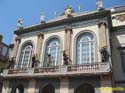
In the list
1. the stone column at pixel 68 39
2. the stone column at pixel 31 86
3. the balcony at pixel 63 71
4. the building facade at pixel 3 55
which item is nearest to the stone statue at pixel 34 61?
the balcony at pixel 63 71

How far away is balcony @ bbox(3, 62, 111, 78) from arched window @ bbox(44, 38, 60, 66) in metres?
1.60

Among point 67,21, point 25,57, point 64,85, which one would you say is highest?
point 67,21

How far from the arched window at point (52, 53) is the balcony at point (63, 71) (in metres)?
1.60

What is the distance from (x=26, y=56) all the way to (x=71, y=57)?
6476 mm

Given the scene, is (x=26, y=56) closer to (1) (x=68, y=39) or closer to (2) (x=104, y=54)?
(1) (x=68, y=39)

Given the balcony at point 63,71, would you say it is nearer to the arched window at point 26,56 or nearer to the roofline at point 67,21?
the arched window at point 26,56

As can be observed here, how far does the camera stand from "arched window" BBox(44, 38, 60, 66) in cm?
1986

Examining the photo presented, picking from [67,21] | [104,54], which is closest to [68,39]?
[67,21]

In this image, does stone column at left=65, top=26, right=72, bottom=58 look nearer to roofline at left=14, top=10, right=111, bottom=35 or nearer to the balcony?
roofline at left=14, top=10, right=111, bottom=35

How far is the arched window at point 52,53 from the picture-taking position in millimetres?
19859

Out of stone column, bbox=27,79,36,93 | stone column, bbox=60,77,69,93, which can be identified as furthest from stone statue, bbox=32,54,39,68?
stone column, bbox=60,77,69,93

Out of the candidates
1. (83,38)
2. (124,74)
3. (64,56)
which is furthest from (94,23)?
(124,74)

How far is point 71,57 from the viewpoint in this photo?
61.7 feet

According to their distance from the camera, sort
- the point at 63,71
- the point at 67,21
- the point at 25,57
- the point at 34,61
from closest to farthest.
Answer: the point at 63,71
the point at 34,61
the point at 67,21
the point at 25,57
